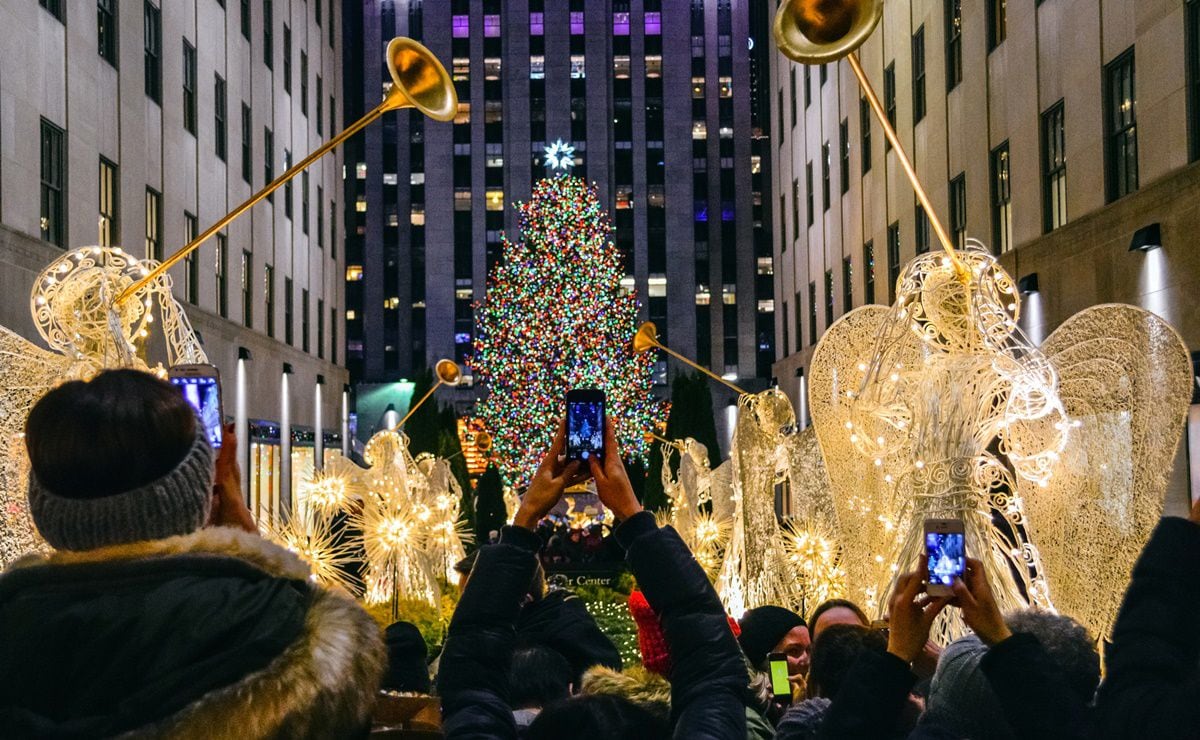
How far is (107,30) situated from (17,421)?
14602mm

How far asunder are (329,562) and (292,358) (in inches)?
984

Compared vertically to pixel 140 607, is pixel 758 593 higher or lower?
lower

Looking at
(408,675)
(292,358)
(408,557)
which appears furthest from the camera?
(292,358)

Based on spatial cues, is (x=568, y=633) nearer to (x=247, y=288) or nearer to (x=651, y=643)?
(x=651, y=643)

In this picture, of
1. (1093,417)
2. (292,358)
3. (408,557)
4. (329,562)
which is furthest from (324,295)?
(1093,417)

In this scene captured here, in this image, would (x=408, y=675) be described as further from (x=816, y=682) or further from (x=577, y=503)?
(x=577, y=503)

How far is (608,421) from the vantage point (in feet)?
9.11

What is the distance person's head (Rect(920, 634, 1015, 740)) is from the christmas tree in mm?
40115

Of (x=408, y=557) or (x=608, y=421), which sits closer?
(x=608, y=421)

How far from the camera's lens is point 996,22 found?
66.2ft

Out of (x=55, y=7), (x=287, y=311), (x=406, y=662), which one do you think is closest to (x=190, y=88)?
(x=55, y=7)

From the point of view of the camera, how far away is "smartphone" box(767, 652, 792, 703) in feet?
14.9

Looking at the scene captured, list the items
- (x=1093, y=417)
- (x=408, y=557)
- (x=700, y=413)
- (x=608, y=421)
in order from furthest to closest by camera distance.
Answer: (x=700, y=413) → (x=408, y=557) → (x=1093, y=417) → (x=608, y=421)

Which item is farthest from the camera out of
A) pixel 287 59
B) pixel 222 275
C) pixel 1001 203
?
pixel 287 59
